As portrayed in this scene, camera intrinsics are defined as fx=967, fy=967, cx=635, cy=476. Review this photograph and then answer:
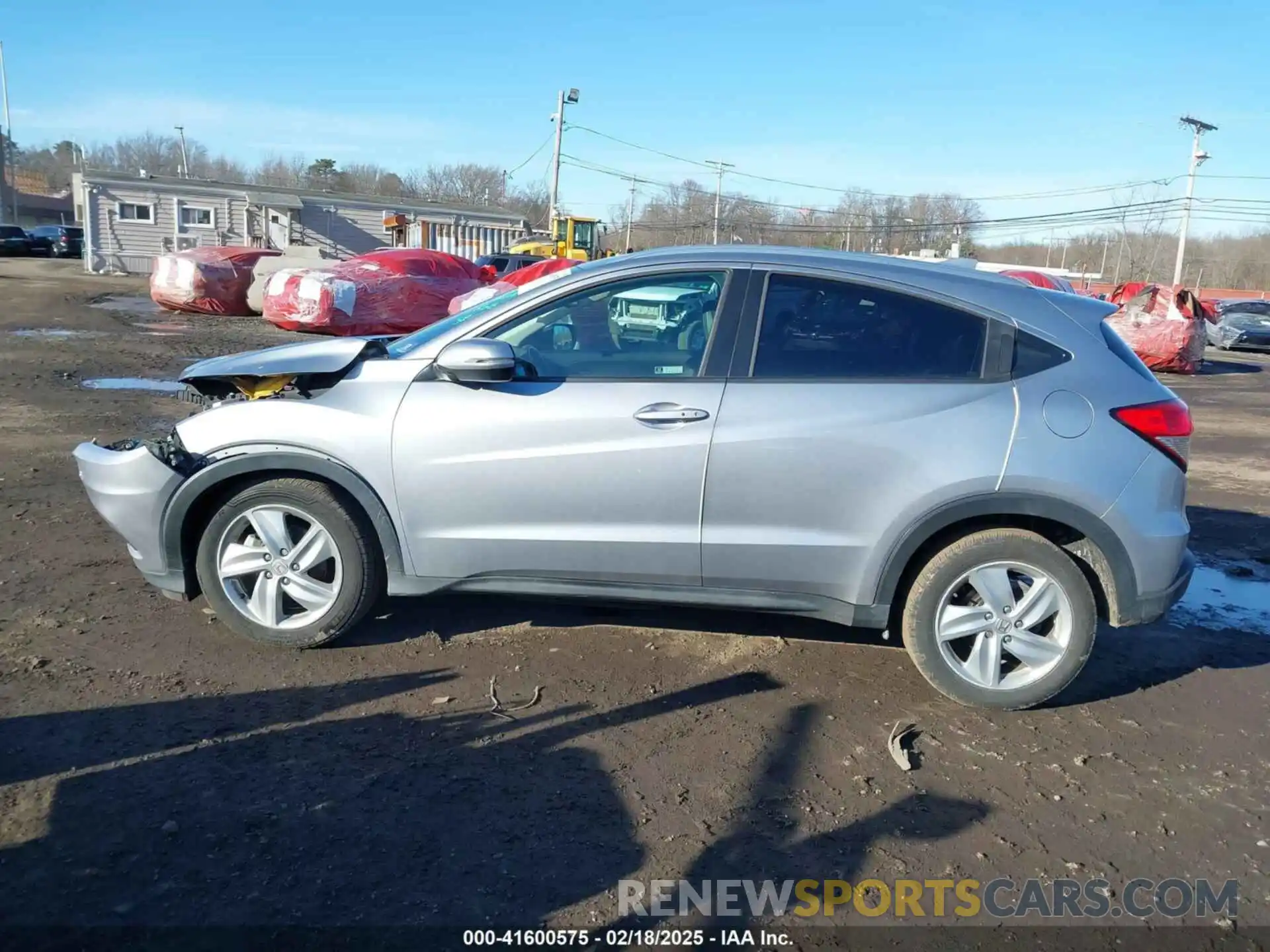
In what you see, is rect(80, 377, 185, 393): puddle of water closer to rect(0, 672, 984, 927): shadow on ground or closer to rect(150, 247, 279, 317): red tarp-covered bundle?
rect(0, 672, 984, 927): shadow on ground

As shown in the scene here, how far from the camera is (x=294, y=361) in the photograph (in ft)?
14.3

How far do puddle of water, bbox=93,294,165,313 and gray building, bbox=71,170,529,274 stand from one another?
1564 centimetres

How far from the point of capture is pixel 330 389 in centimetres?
422

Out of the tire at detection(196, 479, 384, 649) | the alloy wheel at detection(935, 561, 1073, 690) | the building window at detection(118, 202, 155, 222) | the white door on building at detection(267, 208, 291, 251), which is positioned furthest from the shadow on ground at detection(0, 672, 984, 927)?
the building window at detection(118, 202, 155, 222)

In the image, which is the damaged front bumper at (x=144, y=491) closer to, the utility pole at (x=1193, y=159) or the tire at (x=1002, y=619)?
the tire at (x=1002, y=619)

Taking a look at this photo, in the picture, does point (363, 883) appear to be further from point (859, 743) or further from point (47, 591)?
point (47, 591)

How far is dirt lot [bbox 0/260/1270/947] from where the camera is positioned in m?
2.86

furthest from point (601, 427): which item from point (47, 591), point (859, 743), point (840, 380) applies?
point (47, 591)

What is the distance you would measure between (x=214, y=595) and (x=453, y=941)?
7.53 feet

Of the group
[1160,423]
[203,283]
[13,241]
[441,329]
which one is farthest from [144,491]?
[13,241]

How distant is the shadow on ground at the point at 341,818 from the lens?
2.73 metres

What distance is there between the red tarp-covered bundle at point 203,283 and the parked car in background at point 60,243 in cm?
3233

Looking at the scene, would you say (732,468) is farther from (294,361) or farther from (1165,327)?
(1165,327)

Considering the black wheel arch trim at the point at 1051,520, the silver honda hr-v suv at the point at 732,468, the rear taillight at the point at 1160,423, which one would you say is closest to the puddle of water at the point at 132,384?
the silver honda hr-v suv at the point at 732,468
